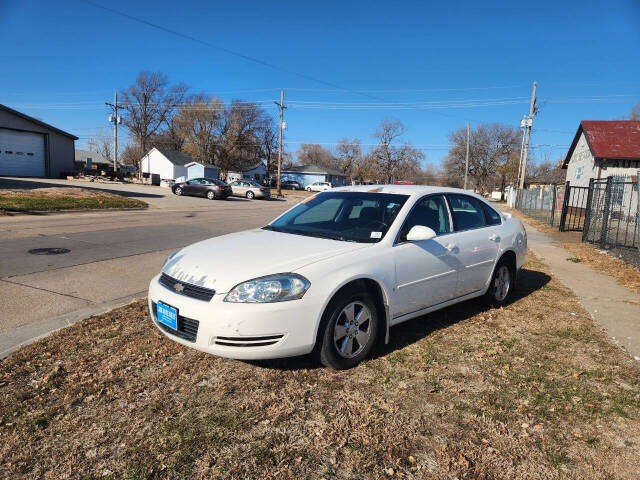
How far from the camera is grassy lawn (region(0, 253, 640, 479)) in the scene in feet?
8.01

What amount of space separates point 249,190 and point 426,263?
33.4m

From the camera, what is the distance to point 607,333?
15.6 ft

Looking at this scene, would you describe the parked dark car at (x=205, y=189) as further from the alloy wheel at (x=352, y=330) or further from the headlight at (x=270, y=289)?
the headlight at (x=270, y=289)

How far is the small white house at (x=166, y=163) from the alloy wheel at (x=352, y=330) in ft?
191

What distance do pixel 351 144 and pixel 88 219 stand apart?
269 ft

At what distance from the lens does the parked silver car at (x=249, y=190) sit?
36281mm

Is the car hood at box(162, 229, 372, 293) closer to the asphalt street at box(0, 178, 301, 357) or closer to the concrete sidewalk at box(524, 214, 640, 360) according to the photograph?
the asphalt street at box(0, 178, 301, 357)

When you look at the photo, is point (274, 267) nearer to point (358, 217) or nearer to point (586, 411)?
point (358, 217)

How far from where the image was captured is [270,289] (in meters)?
3.13

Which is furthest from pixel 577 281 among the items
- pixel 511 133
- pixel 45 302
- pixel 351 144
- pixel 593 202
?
pixel 351 144

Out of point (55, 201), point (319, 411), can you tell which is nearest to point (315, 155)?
point (55, 201)

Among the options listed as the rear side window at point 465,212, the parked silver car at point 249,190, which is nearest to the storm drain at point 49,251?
the rear side window at point 465,212

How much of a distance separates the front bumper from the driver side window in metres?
1.37

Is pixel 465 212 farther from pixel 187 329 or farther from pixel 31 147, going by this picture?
pixel 31 147
